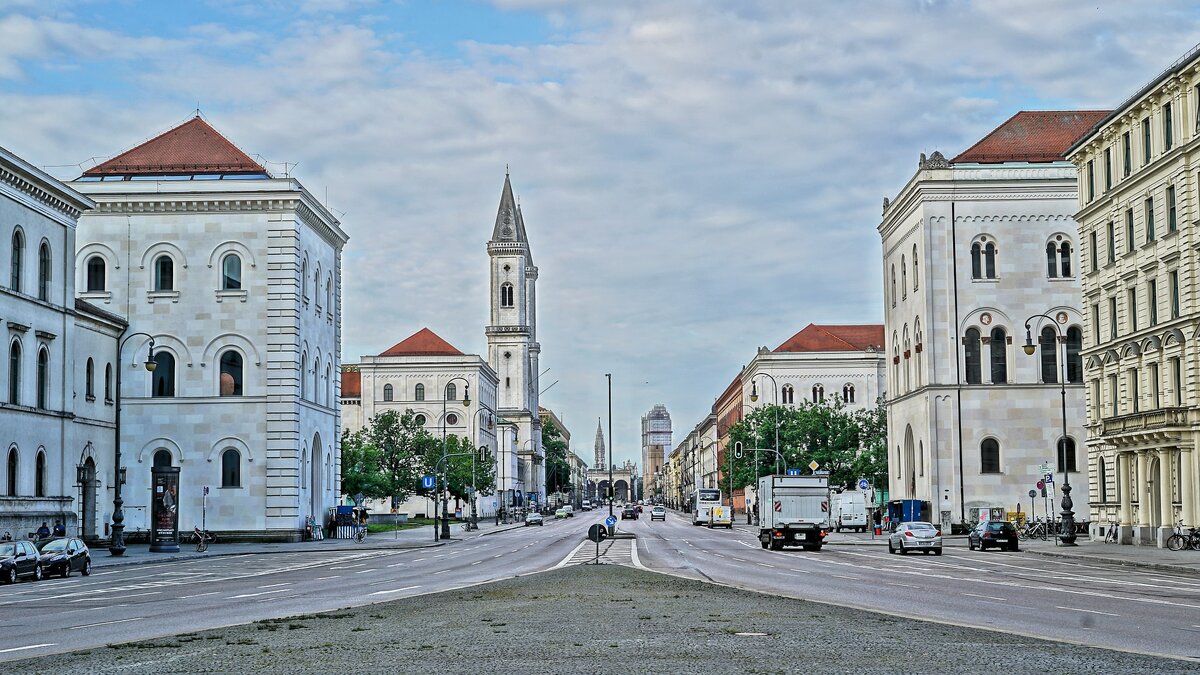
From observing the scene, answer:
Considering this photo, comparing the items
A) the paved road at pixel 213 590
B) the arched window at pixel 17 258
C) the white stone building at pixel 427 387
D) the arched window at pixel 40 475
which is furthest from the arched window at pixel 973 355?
the white stone building at pixel 427 387

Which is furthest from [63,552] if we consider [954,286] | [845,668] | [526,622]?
[954,286]

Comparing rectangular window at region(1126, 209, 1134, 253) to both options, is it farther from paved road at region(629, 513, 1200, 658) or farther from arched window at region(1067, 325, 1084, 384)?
arched window at region(1067, 325, 1084, 384)

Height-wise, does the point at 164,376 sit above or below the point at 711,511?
above

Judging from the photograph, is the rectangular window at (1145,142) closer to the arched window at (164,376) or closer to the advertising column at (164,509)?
the advertising column at (164,509)

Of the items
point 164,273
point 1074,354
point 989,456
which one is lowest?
point 989,456

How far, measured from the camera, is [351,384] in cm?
16075

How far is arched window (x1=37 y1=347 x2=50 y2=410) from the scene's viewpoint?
2188 inches

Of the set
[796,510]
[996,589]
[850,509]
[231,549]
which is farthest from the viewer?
[850,509]

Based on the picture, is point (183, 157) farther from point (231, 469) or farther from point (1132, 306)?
point (1132, 306)

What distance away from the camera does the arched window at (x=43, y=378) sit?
55.6 metres

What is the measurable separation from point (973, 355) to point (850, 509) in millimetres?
16082

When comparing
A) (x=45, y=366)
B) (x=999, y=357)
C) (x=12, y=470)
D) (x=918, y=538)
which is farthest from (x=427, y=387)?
(x=918, y=538)

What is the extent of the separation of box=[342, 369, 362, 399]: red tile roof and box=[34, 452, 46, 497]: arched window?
323 ft

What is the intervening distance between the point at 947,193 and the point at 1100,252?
67.4ft
